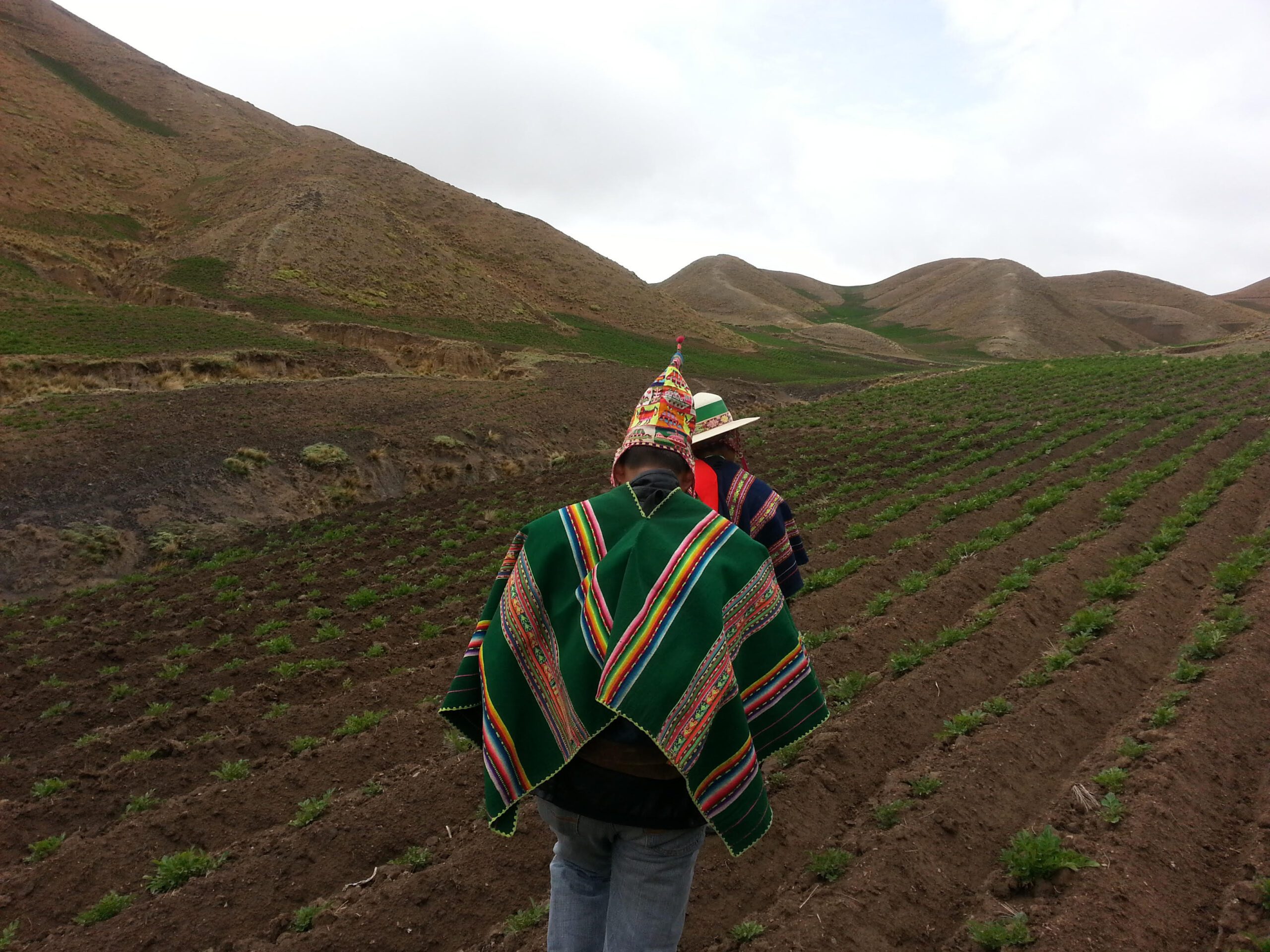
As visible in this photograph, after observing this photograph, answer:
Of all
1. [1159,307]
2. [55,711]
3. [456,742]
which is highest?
[1159,307]

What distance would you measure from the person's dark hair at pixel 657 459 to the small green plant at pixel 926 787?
3.50m

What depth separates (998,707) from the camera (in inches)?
238

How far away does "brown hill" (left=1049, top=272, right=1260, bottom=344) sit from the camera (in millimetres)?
99625

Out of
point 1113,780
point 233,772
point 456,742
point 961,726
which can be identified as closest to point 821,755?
point 961,726

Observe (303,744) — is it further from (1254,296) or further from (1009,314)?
(1254,296)

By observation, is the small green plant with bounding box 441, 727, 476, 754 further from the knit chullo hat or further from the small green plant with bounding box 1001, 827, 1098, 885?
the knit chullo hat

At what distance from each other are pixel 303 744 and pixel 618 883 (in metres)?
5.27

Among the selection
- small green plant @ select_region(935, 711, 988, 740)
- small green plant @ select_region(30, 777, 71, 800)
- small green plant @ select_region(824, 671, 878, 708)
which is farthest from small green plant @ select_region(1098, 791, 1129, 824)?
small green plant @ select_region(30, 777, 71, 800)

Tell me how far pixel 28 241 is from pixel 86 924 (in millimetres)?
41055

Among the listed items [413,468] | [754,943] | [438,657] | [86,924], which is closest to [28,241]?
[413,468]

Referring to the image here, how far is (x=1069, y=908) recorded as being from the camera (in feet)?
12.5

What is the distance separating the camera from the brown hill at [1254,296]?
126875mm

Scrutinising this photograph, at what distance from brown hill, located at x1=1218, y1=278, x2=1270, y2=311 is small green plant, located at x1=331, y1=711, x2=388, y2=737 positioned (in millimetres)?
151083

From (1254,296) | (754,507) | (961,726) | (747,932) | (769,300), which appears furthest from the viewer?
(1254,296)
